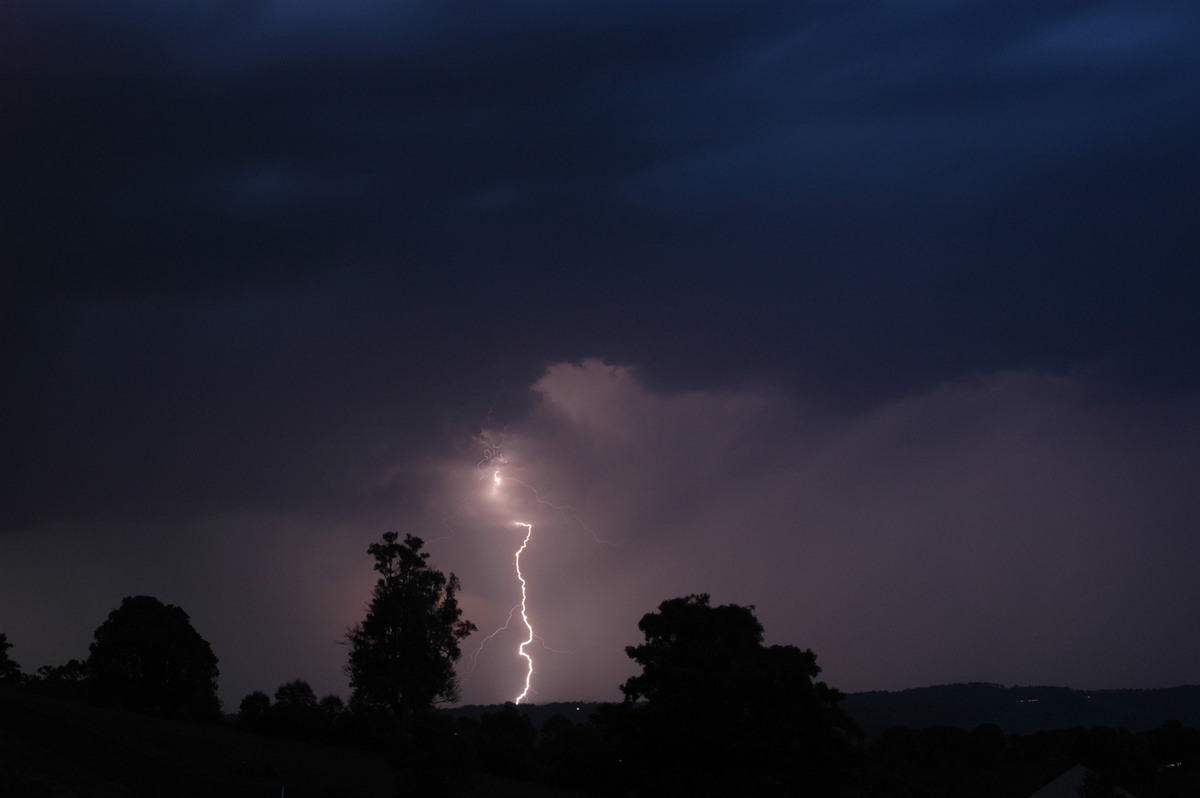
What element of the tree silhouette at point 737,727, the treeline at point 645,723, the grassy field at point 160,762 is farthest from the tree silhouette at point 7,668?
the tree silhouette at point 737,727

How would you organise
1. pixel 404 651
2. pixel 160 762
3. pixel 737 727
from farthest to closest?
pixel 404 651
pixel 160 762
pixel 737 727

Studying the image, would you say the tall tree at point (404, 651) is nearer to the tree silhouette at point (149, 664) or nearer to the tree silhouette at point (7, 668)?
the tree silhouette at point (149, 664)

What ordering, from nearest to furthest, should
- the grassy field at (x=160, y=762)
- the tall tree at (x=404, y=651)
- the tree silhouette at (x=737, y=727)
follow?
1. the grassy field at (x=160, y=762)
2. the tree silhouette at (x=737, y=727)
3. the tall tree at (x=404, y=651)

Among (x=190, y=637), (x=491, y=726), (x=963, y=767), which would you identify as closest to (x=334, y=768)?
(x=190, y=637)

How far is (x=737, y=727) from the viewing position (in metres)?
36.1

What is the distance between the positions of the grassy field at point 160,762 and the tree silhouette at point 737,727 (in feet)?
23.0

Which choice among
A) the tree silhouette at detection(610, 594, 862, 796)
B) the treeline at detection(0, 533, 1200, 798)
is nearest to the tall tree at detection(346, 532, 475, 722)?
the treeline at detection(0, 533, 1200, 798)

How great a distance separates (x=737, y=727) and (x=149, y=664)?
42.4 metres

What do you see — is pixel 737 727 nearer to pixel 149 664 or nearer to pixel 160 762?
pixel 160 762

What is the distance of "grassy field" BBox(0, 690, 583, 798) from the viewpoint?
31242mm

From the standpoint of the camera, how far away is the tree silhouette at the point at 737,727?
117 ft

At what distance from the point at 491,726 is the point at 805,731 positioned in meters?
45.3

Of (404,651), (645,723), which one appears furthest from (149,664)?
(645,723)

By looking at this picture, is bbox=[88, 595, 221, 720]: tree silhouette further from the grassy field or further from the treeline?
the grassy field
